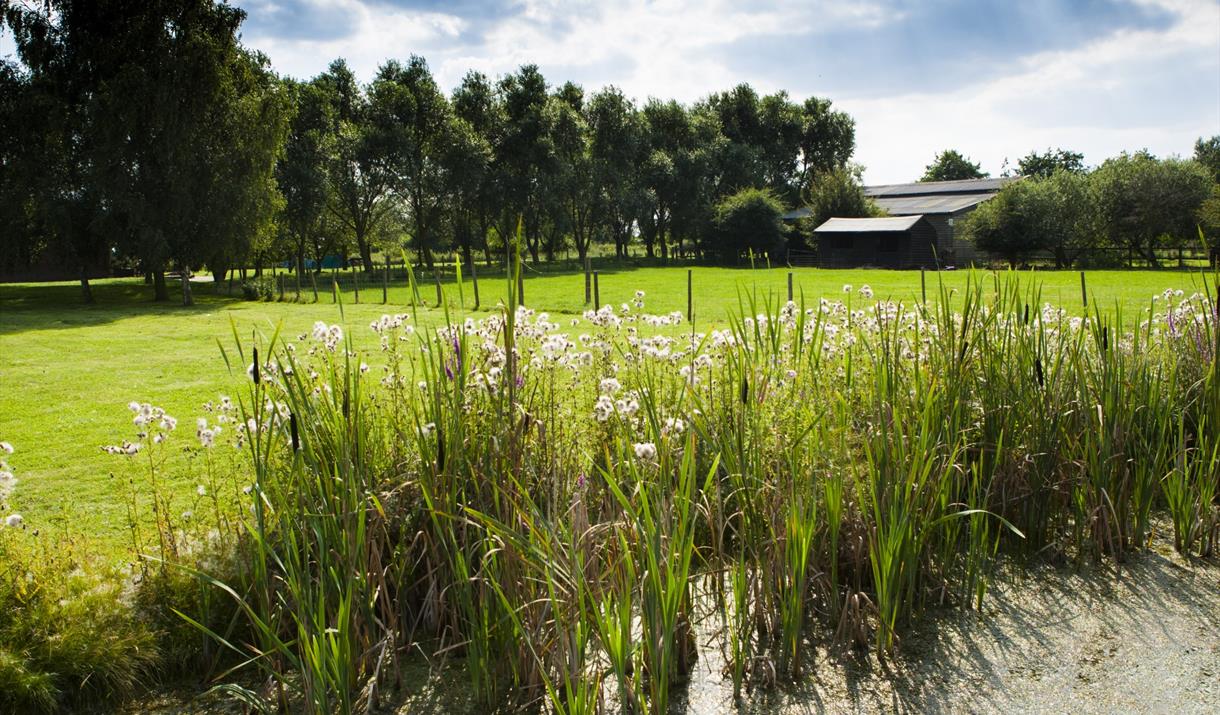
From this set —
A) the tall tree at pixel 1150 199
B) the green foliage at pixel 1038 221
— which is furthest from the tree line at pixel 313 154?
the tall tree at pixel 1150 199

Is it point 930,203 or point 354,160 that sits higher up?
point 354,160

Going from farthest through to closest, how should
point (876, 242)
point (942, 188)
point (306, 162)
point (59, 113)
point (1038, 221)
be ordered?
1. point (942, 188)
2. point (876, 242)
3. point (1038, 221)
4. point (306, 162)
5. point (59, 113)

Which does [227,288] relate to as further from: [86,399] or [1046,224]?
[1046,224]

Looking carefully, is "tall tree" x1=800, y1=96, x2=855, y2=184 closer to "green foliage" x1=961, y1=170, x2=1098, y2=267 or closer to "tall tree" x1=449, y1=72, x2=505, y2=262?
"green foliage" x1=961, y1=170, x2=1098, y2=267

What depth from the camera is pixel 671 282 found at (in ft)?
124

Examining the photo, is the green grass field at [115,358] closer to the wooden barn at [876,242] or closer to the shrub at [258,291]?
the shrub at [258,291]

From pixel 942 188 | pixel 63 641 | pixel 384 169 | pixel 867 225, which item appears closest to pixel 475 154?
pixel 384 169

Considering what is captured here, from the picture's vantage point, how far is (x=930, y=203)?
6412 centimetres

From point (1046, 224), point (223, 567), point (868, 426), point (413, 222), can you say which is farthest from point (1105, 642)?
point (413, 222)

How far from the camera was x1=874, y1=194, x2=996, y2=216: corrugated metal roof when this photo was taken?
58781mm

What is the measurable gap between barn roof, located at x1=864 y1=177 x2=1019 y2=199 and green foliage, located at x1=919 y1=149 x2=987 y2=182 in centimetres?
3872

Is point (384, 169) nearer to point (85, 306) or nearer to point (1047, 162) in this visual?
point (85, 306)

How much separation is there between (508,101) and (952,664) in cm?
5293

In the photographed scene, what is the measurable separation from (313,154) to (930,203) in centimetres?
4529
